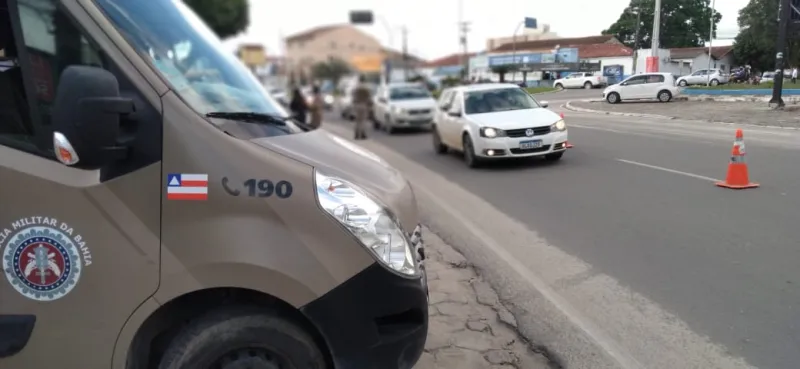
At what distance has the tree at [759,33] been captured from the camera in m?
6.18

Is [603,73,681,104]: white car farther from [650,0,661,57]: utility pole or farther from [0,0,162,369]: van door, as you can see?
[0,0,162,369]: van door

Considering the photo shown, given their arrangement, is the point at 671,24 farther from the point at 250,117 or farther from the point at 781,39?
the point at 250,117

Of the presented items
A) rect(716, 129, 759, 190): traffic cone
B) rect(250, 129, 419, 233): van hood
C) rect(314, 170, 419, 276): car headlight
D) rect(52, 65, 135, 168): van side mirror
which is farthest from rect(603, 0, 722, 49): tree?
rect(52, 65, 135, 168): van side mirror

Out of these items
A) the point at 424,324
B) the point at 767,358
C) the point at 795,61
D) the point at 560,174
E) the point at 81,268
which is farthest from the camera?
the point at 560,174

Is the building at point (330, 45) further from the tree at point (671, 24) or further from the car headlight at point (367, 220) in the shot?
the car headlight at point (367, 220)

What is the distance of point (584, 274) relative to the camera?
16.6ft

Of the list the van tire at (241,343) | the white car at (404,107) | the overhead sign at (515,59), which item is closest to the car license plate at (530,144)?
the overhead sign at (515,59)

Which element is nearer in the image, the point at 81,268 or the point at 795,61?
the point at 81,268

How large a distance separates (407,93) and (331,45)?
92060 mm

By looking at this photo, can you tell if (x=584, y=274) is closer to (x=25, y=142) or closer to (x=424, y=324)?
(x=424, y=324)

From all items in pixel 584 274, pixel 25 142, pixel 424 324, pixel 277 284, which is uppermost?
pixel 25 142

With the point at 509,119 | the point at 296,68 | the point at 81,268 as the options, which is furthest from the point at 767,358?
the point at 296,68

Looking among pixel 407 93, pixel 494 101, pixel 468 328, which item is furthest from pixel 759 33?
pixel 407 93

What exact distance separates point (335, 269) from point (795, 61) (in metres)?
5.73
